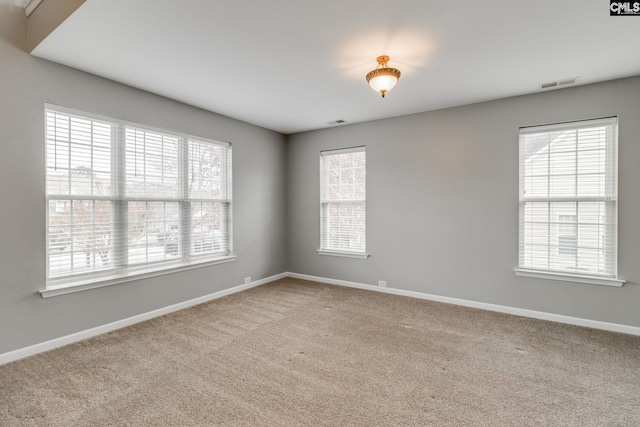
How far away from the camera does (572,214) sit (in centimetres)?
356

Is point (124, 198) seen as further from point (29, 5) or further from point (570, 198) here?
point (570, 198)

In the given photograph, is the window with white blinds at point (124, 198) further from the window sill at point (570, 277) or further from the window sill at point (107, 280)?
the window sill at point (570, 277)

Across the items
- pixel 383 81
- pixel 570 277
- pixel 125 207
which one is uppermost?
pixel 383 81

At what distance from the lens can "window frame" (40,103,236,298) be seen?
2961 mm

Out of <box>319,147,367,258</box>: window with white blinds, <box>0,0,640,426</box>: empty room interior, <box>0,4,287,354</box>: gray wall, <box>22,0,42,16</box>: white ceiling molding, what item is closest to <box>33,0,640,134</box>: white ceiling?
<box>0,0,640,426</box>: empty room interior

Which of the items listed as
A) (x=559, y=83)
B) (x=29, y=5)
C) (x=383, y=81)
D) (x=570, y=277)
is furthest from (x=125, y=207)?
(x=570, y=277)

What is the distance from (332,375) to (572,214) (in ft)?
11.0

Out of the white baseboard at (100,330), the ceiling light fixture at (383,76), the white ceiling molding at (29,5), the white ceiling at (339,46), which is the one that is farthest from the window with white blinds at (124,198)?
the ceiling light fixture at (383,76)

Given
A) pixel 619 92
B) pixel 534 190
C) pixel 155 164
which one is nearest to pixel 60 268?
pixel 155 164

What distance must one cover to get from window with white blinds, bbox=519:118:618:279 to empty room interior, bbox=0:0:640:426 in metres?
0.02

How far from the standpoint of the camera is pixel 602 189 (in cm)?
340

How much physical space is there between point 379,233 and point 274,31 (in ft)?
10.8

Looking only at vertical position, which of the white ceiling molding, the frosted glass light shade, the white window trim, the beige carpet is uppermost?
the white ceiling molding

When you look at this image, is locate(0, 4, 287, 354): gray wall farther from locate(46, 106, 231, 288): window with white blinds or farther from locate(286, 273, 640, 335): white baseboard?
locate(286, 273, 640, 335): white baseboard
